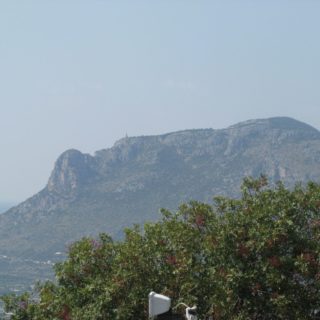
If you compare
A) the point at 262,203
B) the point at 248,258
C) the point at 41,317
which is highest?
the point at 262,203

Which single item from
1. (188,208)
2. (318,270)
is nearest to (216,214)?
(188,208)

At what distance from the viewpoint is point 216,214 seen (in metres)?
22.3

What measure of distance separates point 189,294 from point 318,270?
12.9ft

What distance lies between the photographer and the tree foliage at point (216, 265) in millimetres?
19562

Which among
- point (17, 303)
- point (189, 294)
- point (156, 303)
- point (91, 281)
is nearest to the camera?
point (156, 303)

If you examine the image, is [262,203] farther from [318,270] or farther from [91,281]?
[91,281]

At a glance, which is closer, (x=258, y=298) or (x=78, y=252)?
(x=258, y=298)

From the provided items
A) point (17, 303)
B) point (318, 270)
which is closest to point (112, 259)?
point (17, 303)

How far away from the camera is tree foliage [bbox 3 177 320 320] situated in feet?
64.2

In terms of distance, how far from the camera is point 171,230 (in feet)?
70.6

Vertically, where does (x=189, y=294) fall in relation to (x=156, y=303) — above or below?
below

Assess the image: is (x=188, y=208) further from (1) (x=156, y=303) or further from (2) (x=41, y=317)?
(1) (x=156, y=303)

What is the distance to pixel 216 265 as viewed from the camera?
66.6 feet

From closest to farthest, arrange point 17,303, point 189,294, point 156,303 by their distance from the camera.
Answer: point 156,303 < point 189,294 < point 17,303
